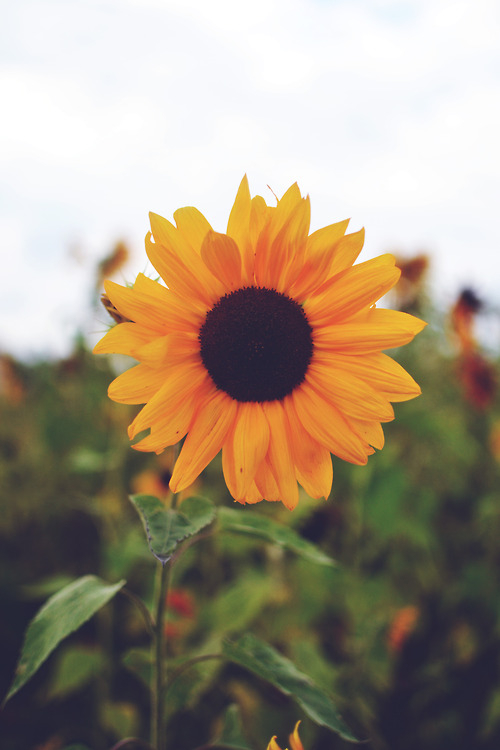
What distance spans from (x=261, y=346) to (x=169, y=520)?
37cm

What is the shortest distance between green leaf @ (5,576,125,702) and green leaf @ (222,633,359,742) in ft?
0.91

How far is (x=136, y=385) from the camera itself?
101 cm

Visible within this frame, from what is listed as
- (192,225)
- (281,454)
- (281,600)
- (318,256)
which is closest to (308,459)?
(281,454)

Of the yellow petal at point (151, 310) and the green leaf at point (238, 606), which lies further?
the green leaf at point (238, 606)

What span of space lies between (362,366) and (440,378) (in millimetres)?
3737

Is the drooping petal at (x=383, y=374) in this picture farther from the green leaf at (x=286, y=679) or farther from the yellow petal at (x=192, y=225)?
the green leaf at (x=286, y=679)

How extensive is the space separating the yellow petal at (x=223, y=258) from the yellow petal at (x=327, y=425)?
27 centimetres

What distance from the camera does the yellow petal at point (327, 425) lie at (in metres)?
1.03

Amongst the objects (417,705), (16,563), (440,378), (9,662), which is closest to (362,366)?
(417,705)

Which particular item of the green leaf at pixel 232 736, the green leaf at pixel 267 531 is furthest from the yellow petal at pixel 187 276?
the green leaf at pixel 232 736

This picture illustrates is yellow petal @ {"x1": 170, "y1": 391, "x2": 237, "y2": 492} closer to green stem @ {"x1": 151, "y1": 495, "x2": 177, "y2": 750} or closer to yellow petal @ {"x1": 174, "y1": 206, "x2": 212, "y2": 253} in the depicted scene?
green stem @ {"x1": 151, "y1": 495, "x2": 177, "y2": 750}

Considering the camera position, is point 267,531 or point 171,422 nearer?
point 171,422

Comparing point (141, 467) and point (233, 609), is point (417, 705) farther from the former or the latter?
point (141, 467)

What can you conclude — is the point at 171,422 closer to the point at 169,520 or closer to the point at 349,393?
the point at 169,520
